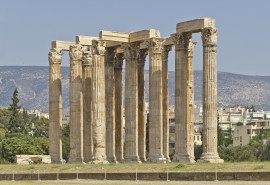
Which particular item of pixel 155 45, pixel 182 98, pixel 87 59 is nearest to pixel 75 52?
pixel 87 59

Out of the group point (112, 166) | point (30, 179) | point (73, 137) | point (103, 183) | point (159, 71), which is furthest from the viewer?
point (73, 137)

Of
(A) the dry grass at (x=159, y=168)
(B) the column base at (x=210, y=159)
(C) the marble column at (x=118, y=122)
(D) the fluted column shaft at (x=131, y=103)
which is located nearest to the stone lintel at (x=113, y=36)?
(D) the fluted column shaft at (x=131, y=103)

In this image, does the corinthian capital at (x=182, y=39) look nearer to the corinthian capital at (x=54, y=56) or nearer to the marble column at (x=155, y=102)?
A: the marble column at (x=155, y=102)

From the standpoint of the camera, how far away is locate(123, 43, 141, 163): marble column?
95.0m

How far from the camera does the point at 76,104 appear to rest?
99.9 m

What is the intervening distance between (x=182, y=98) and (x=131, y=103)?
8.09 metres

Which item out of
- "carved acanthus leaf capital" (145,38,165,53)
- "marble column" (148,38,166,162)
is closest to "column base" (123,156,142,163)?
"marble column" (148,38,166,162)

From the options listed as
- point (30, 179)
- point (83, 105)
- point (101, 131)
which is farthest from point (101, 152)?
point (30, 179)

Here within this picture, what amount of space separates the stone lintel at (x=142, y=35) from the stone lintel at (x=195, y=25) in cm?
402

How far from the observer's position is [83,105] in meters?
101

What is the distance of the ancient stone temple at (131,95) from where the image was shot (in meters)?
84.9

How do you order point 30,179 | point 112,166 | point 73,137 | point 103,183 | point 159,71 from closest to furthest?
point 103,183
point 30,179
point 112,166
point 159,71
point 73,137

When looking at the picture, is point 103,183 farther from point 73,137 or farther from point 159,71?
point 73,137

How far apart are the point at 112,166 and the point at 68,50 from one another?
24.2 metres
